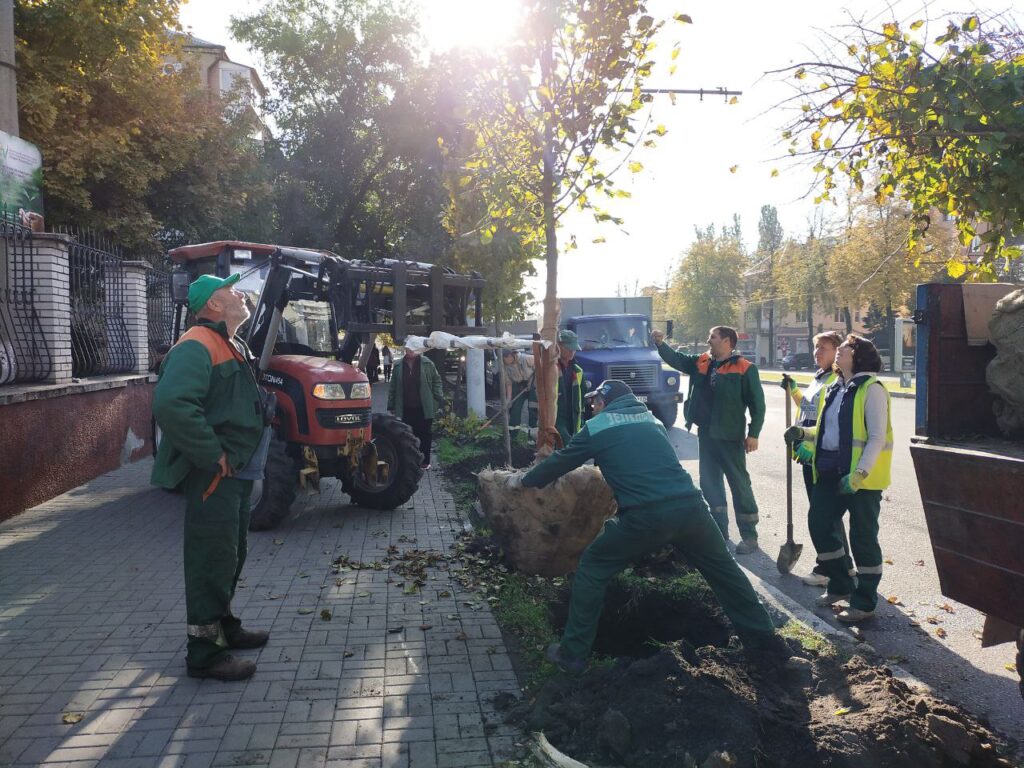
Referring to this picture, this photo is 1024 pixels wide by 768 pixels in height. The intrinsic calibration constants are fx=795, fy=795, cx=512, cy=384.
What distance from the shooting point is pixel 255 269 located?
8398mm

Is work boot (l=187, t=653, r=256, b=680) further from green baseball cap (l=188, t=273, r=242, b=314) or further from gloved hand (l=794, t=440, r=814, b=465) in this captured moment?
gloved hand (l=794, t=440, r=814, b=465)

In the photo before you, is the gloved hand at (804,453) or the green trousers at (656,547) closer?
the green trousers at (656,547)

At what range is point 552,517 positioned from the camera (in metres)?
5.66

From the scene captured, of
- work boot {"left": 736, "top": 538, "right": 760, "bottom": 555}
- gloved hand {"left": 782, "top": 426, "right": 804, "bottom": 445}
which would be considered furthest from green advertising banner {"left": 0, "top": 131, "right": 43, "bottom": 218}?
gloved hand {"left": 782, "top": 426, "right": 804, "bottom": 445}

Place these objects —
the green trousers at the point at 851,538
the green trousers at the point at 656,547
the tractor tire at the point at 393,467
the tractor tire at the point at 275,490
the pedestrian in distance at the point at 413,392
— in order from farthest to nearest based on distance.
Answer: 1. the pedestrian in distance at the point at 413,392
2. the tractor tire at the point at 393,467
3. the tractor tire at the point at 275,490
4. the green trousers at the point at 851,538
5. the green trousers at the point at 656,547

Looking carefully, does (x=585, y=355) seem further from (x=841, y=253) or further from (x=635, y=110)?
(x=841, y=253)

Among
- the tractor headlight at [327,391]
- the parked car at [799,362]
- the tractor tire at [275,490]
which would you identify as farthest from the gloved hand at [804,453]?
the parked car at [799,362]

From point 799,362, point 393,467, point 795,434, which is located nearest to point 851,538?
point 795,434

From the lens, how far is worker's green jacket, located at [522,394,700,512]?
4062 millimetres

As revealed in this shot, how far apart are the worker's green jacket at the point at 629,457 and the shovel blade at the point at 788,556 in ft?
8.29

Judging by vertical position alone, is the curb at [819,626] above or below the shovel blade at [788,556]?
below

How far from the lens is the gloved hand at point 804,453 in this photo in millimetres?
5789

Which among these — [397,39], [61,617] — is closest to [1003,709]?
[61,617]

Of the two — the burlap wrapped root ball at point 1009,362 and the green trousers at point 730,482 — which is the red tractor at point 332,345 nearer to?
the green trousers at point 730,482
